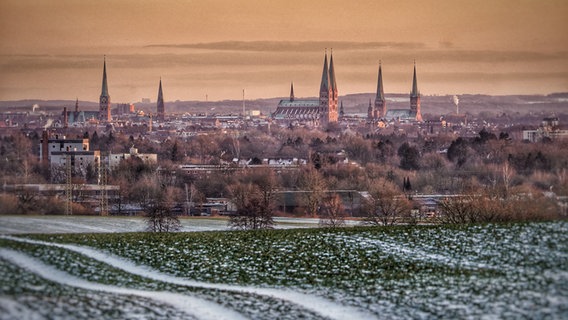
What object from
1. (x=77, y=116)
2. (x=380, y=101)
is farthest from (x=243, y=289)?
(x=380, y=101)

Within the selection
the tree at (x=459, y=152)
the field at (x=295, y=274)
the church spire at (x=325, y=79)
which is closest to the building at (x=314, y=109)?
the church spire at (x=325, y=79)

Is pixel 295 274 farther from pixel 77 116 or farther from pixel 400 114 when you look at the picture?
pixel 400 114

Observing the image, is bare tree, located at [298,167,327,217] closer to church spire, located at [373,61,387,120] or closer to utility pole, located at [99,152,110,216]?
utility pole, located at [99,152,110,216]

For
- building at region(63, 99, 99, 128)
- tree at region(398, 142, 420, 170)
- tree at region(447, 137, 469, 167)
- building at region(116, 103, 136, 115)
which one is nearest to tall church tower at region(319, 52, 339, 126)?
tree at region(398, 142, 420, 170)

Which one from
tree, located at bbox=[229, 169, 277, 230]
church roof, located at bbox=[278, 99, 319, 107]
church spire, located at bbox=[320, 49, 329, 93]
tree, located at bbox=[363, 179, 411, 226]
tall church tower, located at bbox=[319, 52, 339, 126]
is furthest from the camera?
church roof, located at bbox=[278, 99, 319, 107]

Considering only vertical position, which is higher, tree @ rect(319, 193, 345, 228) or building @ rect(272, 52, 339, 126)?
building @ rect(272, 52, 339, 126)

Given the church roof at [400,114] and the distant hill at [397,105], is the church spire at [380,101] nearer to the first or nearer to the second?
the distant hill at [397,105]
